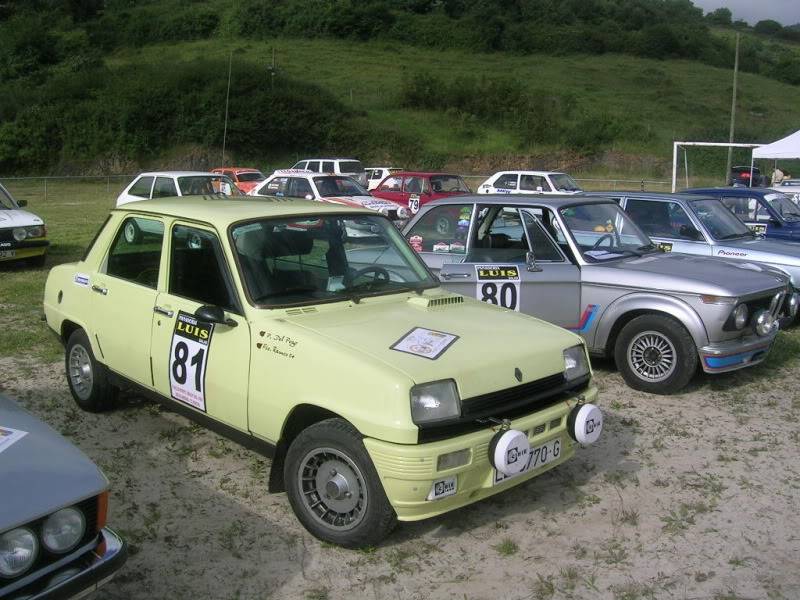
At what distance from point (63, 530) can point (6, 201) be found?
11.9 meters

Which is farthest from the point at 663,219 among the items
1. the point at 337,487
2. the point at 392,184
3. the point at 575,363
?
the point at 392,184

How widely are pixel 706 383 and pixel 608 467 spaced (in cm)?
238

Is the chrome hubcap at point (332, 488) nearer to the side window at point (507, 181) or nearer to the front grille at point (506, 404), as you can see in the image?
the front grille at point (506, 404)

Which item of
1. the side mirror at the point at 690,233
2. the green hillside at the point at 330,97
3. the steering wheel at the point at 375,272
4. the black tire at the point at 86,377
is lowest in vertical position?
the black tire at the point at 86,377

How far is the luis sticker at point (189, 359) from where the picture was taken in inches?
176

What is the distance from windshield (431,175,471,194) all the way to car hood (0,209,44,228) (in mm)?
11539

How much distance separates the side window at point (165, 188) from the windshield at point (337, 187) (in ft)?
11.7

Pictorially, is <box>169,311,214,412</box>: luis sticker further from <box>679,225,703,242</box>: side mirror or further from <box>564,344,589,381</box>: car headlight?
<box>679,225,703,242</box>: side mirror

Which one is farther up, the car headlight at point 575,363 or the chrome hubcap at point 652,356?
the car headlight at point 575,363

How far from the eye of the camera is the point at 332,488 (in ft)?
12.8

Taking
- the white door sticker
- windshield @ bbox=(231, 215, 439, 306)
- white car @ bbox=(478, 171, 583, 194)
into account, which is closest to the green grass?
white car @ bbox=(478, 171, 583, 194)

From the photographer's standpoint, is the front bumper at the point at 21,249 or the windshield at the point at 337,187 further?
the windshield at the point at 337,187

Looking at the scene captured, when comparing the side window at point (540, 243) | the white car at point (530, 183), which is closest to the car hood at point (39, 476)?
the side window at point (540, 243)

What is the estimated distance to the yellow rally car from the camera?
3.69 meters
